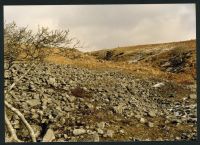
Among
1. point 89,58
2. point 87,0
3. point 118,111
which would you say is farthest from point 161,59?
point 87,0

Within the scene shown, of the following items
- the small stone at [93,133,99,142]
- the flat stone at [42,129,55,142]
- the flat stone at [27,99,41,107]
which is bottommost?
the small stone at [93,133,99,142]

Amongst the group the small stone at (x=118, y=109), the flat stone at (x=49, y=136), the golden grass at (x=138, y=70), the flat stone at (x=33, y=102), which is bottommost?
the flat stone at (x=49, y=136)

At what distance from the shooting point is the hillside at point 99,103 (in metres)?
14.5

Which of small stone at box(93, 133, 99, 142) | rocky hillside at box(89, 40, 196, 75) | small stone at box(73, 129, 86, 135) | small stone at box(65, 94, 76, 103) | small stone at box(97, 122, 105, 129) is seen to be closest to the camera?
small stone at box(93, 133, 99, 142)

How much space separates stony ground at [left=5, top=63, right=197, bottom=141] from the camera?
47.5 feet

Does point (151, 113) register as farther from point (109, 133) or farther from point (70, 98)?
point (70, 98)

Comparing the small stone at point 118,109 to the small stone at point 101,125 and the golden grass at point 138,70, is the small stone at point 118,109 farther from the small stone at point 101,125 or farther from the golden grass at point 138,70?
the golden grass at point 138,70

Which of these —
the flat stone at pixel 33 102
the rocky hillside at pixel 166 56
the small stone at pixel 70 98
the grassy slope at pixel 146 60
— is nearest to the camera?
the flat stone at pixel 33 102

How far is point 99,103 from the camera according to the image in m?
16.6

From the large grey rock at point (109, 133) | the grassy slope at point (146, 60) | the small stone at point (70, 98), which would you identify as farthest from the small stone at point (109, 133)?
the grassy slope at point (146, 60)

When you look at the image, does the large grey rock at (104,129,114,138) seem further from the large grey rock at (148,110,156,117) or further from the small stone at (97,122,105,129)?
the large grey rock at (148,110,156,117)

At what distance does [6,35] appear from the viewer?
1352 centimetres

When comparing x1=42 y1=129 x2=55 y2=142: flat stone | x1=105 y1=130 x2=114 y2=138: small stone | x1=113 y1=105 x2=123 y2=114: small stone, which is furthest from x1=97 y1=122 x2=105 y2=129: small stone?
x1=42 y1=129 x2=55 y2=142: flat stone

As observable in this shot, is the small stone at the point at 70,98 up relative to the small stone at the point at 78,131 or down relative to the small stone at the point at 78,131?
up
